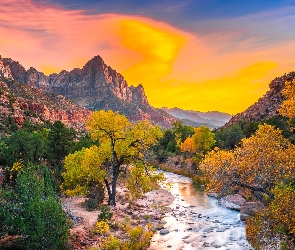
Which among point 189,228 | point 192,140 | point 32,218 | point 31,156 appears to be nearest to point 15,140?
point 31,156

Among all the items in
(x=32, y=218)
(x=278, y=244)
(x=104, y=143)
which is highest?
(x=104, y=143)

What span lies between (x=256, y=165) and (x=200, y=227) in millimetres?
13602

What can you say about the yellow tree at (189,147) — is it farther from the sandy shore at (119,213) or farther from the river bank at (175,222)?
the river bank at (175,222)

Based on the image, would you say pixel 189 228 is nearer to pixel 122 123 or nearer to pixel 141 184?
pixel 141 184

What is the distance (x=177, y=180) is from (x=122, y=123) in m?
31.5

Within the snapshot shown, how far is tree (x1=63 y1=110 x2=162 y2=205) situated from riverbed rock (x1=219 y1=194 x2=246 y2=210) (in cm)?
1171

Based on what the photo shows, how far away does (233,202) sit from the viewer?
122 feet

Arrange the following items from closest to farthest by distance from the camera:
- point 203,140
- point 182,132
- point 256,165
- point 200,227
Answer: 1. point 256,165
2. point 200,227
3. point 203,140
4. point 182,132

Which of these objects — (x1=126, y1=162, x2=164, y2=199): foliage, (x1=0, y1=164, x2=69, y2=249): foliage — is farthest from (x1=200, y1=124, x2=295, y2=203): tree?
(x1=126, y1=162, x2=164, y2=199): foliage

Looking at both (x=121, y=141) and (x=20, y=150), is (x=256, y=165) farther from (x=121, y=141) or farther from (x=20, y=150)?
(x=20, y=150)

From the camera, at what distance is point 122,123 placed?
30.1 metres

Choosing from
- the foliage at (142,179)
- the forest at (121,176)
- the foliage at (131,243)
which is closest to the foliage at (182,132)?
the forest at (121,176)

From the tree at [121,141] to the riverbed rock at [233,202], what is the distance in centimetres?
1171

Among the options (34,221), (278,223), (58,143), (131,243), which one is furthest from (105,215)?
(58,143)
